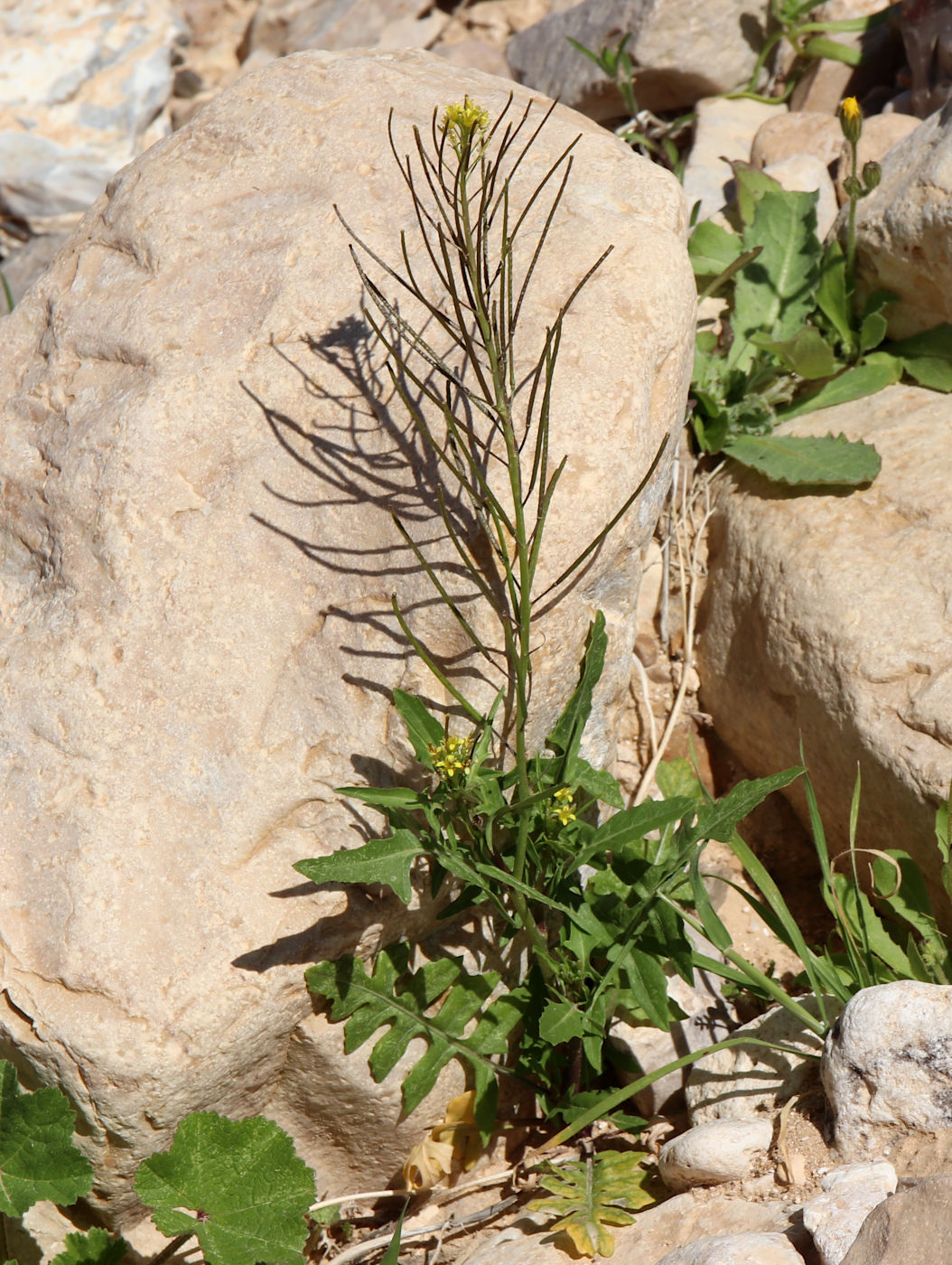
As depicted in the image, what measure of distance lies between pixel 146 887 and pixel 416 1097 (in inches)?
31.4

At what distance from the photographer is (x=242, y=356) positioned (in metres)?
2.68

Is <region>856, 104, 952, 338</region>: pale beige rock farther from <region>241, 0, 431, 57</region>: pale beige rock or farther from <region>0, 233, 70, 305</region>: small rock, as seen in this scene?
<region>0, 233, 70, 305</region>: small rock

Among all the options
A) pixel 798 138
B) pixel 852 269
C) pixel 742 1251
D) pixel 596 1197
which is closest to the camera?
pixel 742 1251

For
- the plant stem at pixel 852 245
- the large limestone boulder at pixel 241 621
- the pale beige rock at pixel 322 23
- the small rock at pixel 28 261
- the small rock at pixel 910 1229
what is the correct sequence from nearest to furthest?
the small rock at pixel 910 1229 < the large limestone boulder at pixel 241 621 < the plant stem at pixel 852 245 < the small rock at pixel 28 261 < the pale beige rock at pixel 322 23

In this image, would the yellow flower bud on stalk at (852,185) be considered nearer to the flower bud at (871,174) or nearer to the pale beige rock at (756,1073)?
the flower bud at (871,174)

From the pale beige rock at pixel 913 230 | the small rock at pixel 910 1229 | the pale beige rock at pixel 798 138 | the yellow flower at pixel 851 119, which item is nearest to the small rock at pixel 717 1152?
the small rock at pixel 910 1229

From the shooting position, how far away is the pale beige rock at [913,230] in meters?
3.30

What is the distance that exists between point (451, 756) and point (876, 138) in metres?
3.26

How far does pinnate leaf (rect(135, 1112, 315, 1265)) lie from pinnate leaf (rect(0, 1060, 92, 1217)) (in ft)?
0.46

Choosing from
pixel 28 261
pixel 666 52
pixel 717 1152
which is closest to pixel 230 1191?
pixel 717 1152

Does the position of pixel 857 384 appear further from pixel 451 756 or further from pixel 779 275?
pixel 451 756

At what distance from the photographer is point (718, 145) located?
14.7ft

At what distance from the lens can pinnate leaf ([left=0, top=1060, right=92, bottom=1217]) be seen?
2240mm

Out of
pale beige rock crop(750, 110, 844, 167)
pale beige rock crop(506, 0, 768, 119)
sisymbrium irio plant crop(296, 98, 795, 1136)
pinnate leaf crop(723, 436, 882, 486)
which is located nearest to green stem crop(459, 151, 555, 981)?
sisymbrium irio plant crop(296, 98, 795, 1136)
